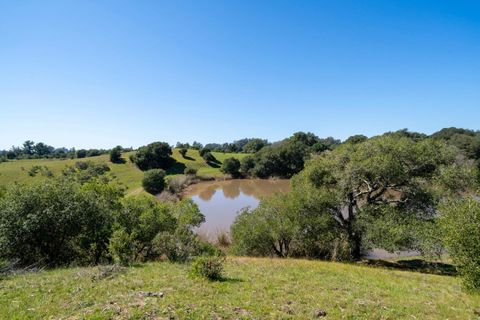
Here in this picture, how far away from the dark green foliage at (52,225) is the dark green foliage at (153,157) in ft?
188

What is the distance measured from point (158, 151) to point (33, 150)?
77644 mm

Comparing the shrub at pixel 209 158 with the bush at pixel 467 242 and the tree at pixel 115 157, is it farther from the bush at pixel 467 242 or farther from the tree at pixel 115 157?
the bush at pixel 467 242

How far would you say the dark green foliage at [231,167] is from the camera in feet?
243

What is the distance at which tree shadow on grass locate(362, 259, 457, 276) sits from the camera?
51.9 feet

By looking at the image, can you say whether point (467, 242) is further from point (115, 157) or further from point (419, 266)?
point (115, 157)

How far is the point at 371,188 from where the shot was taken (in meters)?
19.1

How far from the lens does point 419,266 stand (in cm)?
1764

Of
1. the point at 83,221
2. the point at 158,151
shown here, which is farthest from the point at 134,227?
the point at 158,151

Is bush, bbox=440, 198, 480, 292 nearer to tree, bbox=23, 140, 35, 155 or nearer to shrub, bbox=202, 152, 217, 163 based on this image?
shrub, bbox=202, 152, 217, 163

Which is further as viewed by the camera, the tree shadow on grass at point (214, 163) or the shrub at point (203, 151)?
the shrub at point (203, 151)

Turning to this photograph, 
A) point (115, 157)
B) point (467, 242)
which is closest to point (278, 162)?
point (115, 157)

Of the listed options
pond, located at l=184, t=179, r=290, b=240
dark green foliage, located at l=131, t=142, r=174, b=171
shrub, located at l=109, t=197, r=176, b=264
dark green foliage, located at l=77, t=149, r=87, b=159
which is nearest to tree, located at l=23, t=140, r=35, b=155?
dark green foliage, located at l=77, t=149, r=87, b=159

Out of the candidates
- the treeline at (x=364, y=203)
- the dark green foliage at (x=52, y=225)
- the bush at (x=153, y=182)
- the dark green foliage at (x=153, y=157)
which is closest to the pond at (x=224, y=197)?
the bush at (x=153, y=182)

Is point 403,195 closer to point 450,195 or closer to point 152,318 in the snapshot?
point 450,195
